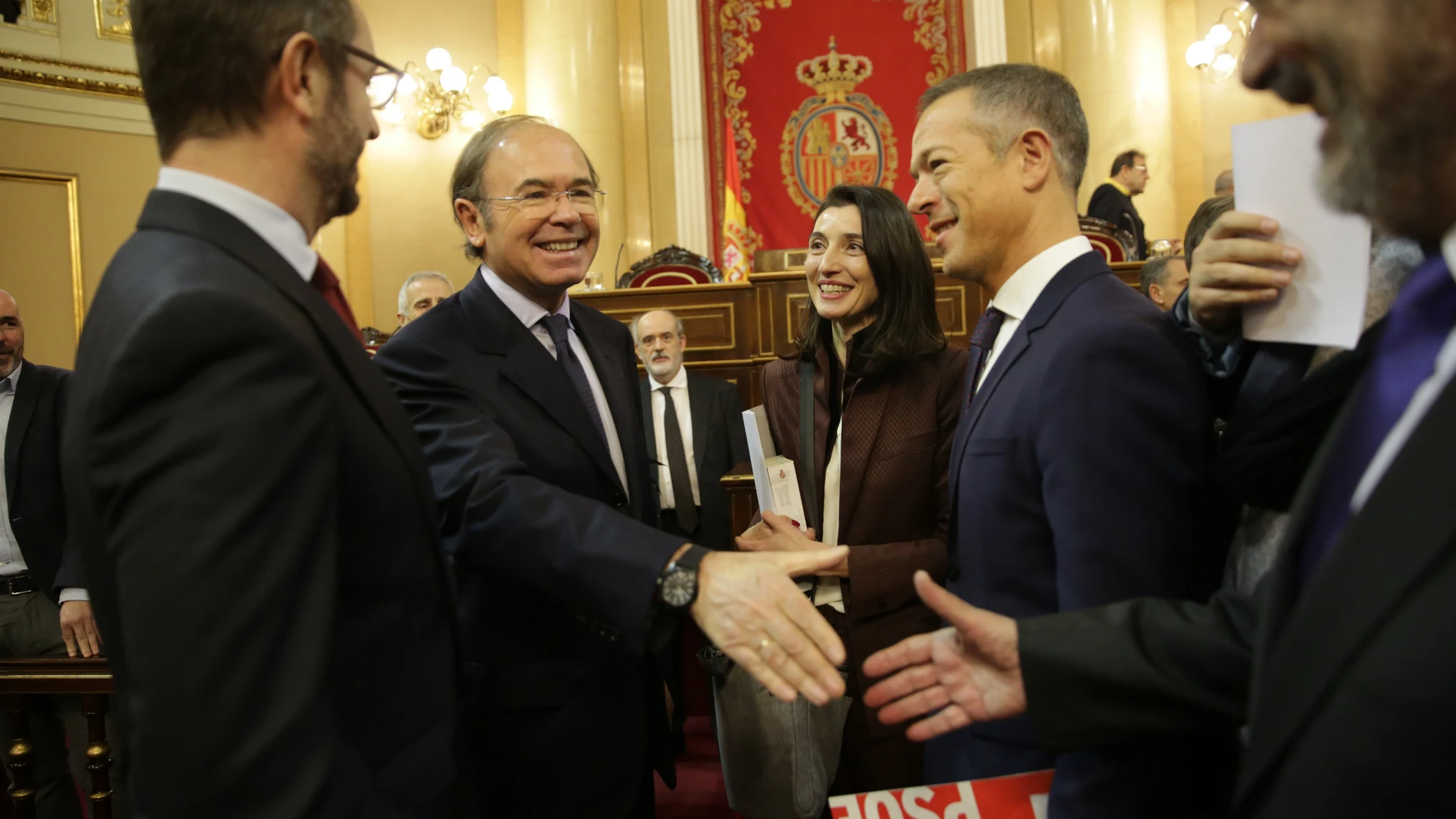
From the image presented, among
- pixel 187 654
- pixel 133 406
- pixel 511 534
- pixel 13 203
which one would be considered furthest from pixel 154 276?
pixel 13 203

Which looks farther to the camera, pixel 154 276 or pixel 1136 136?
pixel 1136 136

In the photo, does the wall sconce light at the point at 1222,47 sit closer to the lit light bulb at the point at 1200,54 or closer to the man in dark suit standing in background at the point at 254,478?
the lit light bulb at the point at 1200,54

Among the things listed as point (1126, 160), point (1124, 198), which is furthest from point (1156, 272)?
point (1126, 160)

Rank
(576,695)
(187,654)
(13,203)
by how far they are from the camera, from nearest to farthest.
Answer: (187,654), (576,695), (13,203)

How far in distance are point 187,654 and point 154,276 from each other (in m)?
0.38

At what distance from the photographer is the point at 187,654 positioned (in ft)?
2.88

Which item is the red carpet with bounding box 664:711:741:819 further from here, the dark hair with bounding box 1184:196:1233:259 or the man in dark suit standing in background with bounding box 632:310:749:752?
the dark hair with bounding box 1184:196:1233:259

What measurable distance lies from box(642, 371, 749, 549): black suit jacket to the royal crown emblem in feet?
15.0

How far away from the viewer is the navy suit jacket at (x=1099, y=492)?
1.22 m

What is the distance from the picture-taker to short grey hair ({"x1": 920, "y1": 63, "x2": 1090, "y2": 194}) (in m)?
1.63

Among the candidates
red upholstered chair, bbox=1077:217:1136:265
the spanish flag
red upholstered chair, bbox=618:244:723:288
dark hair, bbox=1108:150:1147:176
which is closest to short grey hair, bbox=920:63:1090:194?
red upholstered chair, bbox=618:244:723:288

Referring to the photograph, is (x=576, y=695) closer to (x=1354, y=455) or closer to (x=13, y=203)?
(x=1354, y=455)

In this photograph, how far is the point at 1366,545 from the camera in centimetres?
76

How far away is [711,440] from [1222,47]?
707 cm
